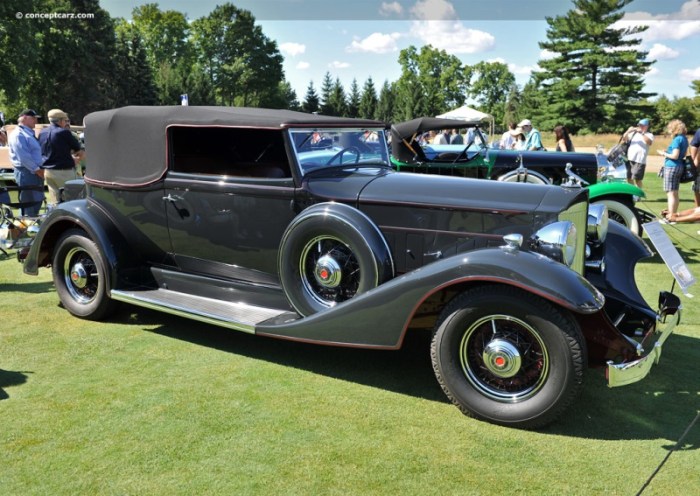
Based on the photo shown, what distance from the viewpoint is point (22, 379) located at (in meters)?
3.78

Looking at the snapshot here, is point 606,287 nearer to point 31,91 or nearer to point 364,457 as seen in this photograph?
point 364,457

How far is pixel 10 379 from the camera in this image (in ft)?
12.4

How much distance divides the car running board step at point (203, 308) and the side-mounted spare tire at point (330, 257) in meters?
0.32

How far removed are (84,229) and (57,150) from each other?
3.78 meters

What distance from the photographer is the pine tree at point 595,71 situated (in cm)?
4731

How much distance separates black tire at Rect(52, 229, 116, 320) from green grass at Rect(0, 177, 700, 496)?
37 cm

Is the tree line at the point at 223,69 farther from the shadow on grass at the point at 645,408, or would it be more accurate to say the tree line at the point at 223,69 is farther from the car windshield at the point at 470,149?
the shadow on grass at the point at 645,408

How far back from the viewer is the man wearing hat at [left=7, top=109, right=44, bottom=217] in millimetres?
8062

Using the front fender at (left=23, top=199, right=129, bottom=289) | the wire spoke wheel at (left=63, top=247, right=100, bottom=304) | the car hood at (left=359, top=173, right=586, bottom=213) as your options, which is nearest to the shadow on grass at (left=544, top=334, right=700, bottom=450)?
the car hood at (left=359, top=173, right=586, bottom=213)

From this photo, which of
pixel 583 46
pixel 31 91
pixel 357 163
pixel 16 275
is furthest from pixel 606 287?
pixel 583 46

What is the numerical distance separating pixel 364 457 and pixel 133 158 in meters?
3.28

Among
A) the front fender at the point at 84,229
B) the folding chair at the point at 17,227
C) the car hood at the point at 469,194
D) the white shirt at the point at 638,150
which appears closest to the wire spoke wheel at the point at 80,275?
the front fender at the point at 84,229

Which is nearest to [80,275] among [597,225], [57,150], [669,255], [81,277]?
[81,277]

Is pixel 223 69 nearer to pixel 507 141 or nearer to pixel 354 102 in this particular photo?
pixel 354 102
